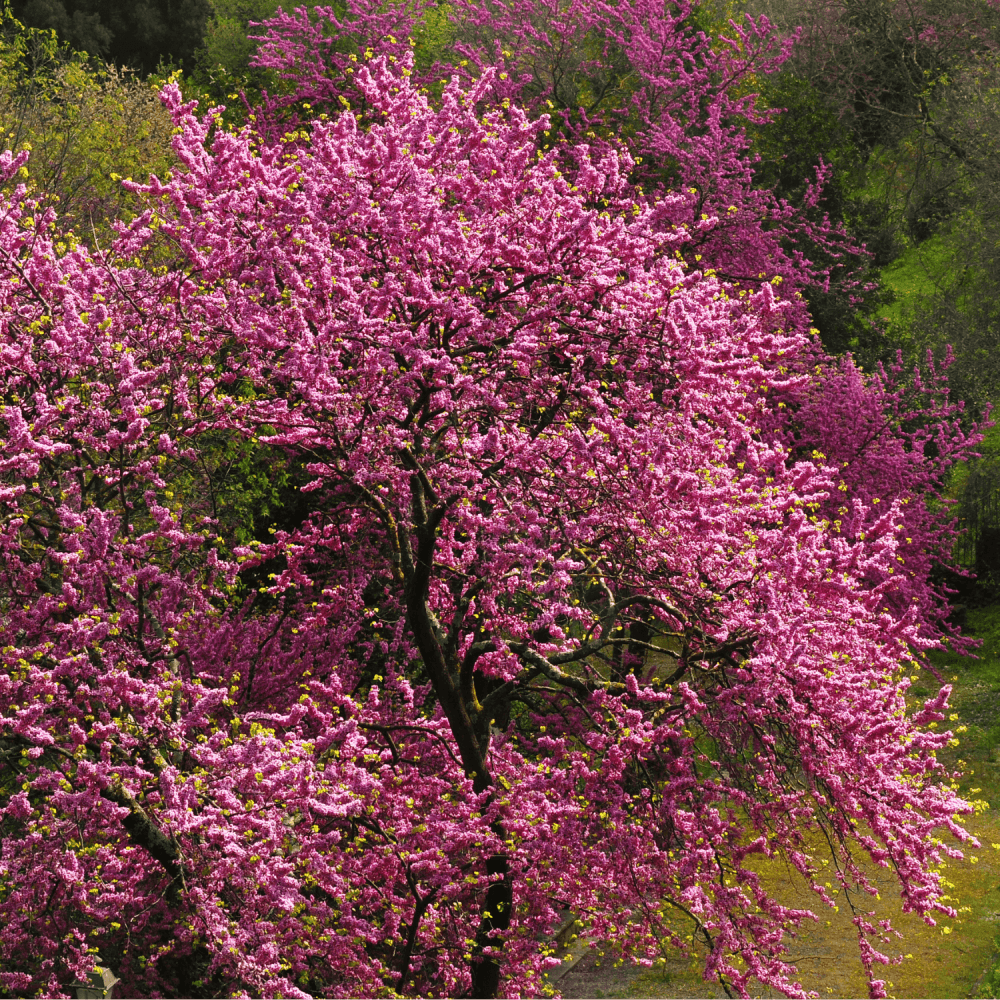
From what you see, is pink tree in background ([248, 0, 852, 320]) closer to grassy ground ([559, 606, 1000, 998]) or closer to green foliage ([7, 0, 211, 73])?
grassy ground ([559, 606, 1000, 998])

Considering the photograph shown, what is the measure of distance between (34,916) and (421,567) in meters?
3.38

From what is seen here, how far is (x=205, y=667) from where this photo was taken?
8.88 m

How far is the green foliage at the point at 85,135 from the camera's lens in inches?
715

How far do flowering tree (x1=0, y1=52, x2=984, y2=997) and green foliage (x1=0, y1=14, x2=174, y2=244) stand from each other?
10245 millimetres

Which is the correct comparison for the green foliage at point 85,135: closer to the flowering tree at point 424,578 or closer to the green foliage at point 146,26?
the flowering tree at point 424,578

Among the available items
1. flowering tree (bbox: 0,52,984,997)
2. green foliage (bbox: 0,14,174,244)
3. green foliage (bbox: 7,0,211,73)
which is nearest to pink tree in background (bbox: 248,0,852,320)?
green foliage (bbox: 0,14,174,244)

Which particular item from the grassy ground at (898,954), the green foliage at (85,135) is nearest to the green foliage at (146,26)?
the green foliage at (85,135)

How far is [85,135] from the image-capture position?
20.4 metres

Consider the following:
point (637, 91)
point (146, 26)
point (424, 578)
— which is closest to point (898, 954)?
point (424, 578)

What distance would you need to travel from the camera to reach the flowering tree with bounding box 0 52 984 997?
627cm

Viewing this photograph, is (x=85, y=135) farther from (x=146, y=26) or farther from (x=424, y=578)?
(x=146, y=26)

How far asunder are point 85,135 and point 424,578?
1650 centimetres

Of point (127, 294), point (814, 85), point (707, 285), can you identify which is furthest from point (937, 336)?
point (127, 294)

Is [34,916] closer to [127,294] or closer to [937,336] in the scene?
[127,294]
